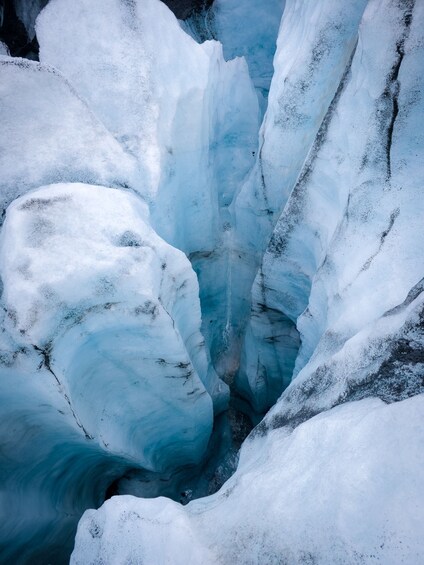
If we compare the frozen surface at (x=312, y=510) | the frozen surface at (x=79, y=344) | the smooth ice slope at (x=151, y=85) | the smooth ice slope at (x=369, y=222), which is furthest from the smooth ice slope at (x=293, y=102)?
the frozen surface at (x=312, y=510)

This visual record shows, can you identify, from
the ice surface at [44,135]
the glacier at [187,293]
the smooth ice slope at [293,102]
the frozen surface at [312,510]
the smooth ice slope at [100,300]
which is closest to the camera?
the frozen surface at [312,510]

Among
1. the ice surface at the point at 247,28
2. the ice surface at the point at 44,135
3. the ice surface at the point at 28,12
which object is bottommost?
the ice surface at the point at 44,135

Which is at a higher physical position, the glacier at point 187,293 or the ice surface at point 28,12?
the ice surface at point 28,12

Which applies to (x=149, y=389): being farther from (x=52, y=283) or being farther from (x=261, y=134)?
(x=261, y=134)

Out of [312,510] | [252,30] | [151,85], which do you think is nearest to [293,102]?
[151,85]

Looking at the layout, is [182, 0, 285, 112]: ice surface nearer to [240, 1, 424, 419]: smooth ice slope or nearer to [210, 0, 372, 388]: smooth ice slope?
[210, 0, 372, 388]: smooth ice slope

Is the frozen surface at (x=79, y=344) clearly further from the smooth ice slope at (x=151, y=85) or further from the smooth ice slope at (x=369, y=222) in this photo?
the smooth ice slope at (x=369, y=222)

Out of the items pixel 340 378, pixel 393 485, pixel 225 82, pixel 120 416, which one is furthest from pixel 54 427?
pixel 225 82

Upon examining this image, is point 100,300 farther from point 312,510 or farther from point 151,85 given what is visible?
point 151,85
